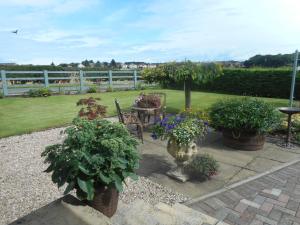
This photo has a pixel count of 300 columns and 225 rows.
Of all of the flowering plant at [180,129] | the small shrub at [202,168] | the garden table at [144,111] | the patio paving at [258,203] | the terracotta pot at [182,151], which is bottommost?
the patio paving at [258,203]

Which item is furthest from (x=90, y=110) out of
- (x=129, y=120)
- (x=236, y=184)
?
(x=236, y=184)

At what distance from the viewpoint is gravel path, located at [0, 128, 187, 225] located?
8.45ft

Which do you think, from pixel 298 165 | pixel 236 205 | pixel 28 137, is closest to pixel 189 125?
pixel 236 205

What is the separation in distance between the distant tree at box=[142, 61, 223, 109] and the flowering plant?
7.42 feet

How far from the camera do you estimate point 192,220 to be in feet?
6.22

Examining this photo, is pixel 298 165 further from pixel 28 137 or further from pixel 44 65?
pixel 44 65

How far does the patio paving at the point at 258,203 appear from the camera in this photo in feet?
7.22

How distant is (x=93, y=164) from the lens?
1.70 metres

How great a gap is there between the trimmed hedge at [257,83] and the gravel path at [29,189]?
8716 millimetres

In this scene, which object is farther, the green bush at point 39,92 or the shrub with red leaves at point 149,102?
the green bush at point 39,92

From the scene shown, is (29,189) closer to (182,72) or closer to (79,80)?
(182,72)

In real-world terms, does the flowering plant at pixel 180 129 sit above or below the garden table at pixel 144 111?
above

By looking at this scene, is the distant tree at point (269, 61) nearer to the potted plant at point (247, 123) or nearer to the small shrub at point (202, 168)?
the potted plant at point (247, 123)

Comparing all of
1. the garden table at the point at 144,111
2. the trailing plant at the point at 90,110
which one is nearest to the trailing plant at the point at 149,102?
the garden table at the point at 144,111
